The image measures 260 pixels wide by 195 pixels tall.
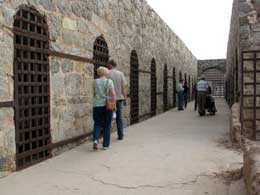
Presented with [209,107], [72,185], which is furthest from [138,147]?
[209,107]

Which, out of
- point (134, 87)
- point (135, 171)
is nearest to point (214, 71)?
point (134, 87)

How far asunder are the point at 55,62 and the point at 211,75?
30.2m

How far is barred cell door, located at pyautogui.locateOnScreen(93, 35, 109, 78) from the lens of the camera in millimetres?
6781

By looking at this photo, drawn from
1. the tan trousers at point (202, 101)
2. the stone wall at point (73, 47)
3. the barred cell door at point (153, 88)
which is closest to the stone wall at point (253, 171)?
the stone wall at point (73, 47)

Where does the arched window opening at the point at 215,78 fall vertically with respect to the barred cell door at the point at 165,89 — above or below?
above

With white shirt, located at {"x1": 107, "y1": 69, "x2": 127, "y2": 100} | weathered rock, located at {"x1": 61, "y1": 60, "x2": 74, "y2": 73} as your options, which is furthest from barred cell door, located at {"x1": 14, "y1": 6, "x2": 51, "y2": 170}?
white shirt, located at {"x1": 107, "y1": 69, "x2": 127, "y2": 100}

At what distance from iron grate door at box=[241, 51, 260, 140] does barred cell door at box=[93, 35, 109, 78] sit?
8.67 ft

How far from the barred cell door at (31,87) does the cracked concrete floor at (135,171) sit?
0.26 meters

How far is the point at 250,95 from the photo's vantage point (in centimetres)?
682

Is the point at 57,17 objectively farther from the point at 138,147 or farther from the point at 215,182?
the point at 215,182

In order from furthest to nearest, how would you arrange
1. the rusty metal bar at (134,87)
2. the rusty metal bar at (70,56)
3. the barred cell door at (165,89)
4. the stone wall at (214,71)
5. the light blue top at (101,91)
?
the stone wall at (214,71)
the barred cell door at (165,89)
the rusty metal bar at (134,87)
the light blue top at (101,91)
the rusty metal bar at (70,56)

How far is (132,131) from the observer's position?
8.01 meters

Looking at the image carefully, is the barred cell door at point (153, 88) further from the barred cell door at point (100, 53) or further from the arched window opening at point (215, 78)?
the arched window opening at point (215, 78)

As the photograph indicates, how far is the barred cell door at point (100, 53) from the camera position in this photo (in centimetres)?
678
